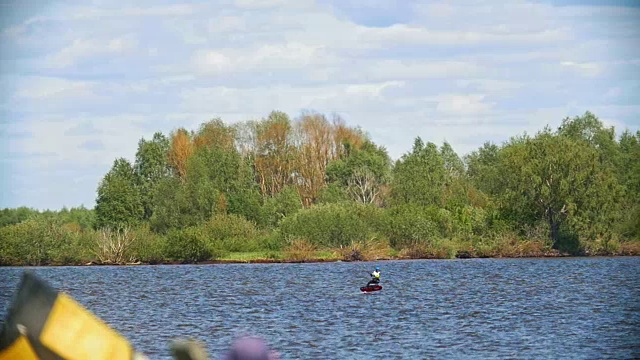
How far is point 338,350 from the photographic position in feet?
94.2

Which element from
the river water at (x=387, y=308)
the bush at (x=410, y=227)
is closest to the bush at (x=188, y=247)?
the river water at (x=387, y=308)

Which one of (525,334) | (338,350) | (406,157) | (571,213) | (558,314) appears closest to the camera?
(338,350)

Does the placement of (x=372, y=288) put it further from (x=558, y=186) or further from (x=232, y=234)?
(x=232, y=234)

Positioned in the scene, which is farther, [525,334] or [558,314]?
[558,314]

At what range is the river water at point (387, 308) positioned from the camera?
29484mm

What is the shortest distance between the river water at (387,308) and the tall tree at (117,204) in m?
25.4

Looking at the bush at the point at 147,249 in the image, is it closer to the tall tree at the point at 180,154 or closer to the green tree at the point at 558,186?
the tall tree at the point at 180,154

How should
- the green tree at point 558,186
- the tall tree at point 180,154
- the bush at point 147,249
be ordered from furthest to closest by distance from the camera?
the tall tree at point 180,154, the bush at point 147,249, the green tree at point 558,186

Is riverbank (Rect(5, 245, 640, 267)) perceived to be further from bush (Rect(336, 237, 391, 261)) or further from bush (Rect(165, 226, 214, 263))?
bush (Rect(165, 226, 214, 263))

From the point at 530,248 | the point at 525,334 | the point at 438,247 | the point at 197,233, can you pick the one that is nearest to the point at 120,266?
the point at 197,233

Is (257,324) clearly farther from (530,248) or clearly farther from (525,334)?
(530,248)

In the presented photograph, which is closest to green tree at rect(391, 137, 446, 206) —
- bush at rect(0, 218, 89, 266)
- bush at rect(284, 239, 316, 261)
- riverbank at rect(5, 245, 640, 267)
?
riverbank at rect(5, 245, 640, 267)

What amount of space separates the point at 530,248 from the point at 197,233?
25.4m

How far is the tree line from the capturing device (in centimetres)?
8394
